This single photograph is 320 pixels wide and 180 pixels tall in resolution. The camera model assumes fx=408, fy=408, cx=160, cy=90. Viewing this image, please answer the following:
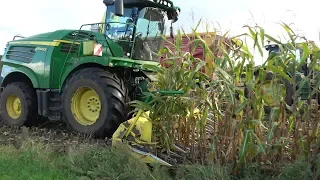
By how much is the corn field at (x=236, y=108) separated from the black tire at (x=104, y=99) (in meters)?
1.44

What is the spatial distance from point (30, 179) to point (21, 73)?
4.08 metres

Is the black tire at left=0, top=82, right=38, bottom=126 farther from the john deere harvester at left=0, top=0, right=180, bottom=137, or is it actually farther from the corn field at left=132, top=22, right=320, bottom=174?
the corn field at left=132, top=22, right=320, bottom=174

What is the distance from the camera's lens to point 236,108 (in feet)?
11.2

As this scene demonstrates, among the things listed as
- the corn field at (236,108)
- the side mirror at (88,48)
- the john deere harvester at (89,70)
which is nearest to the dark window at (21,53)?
the john deere harvester at (89,70)

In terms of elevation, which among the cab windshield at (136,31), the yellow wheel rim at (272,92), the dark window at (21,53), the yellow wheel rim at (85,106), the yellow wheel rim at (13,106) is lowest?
the yellow wheel rim at (13,106)

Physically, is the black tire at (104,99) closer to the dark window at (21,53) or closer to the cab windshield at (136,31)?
the cab windshield at (136,31)

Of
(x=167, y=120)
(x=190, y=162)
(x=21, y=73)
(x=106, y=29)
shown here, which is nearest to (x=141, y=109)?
(x=167, y=120)

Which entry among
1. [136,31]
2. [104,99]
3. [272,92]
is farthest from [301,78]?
[136,31]

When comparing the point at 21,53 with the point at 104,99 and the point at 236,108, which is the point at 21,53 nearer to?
the point at 104,99

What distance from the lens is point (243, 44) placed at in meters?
3.56

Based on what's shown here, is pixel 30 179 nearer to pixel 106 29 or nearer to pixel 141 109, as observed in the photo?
pixel 141 109

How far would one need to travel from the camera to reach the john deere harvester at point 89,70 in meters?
5.62

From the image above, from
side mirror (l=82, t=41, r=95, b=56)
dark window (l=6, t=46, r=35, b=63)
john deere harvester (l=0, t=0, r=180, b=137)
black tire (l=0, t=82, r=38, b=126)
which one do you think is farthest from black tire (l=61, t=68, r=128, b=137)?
dark window (l=6, t=46, r=35, b=63)

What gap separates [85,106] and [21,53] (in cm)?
221
